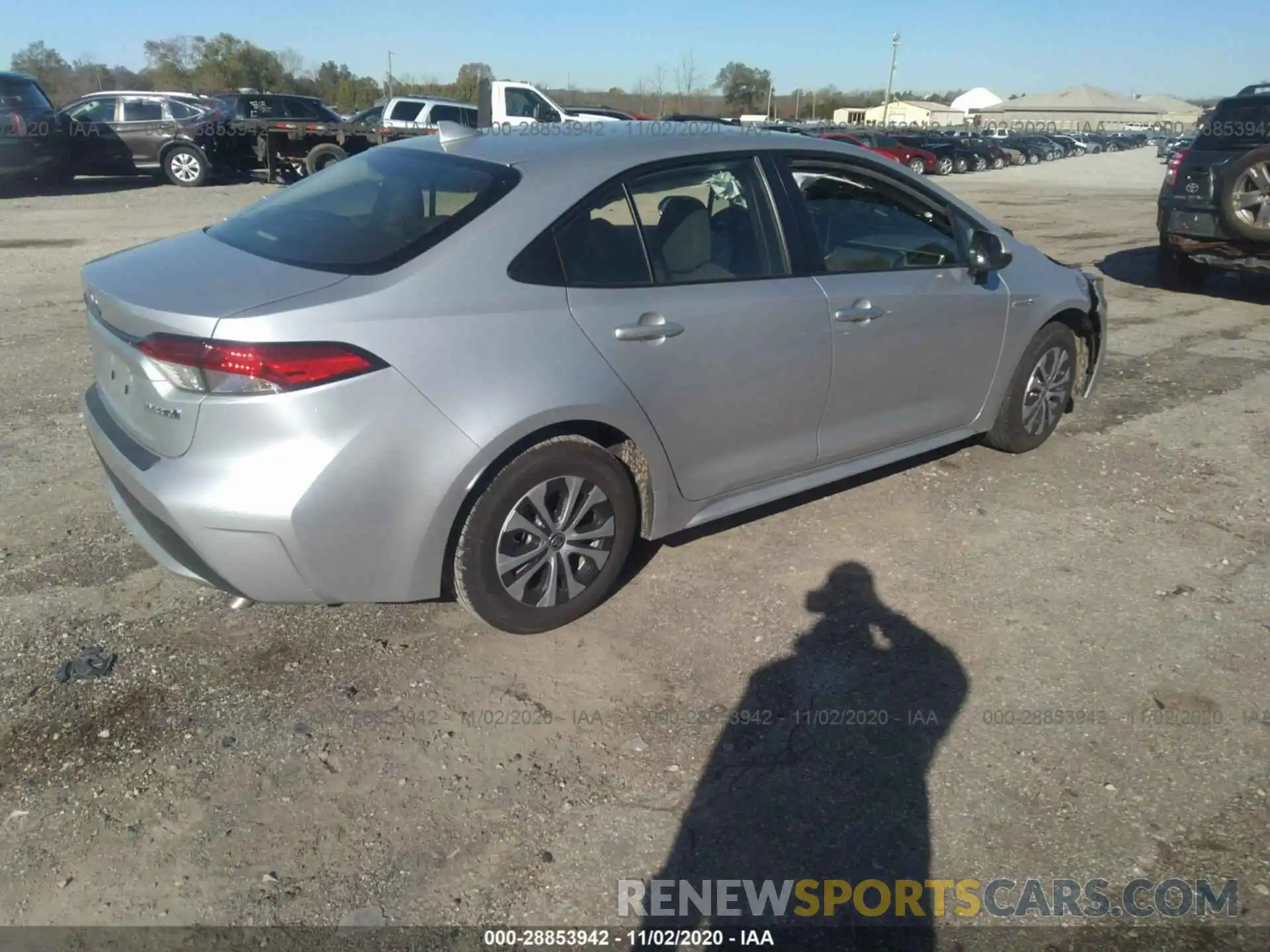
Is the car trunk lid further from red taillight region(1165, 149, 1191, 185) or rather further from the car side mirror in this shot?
red taillight region(1165, 149, 1191, 185)

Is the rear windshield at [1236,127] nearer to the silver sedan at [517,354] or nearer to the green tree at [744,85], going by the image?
the silver sedan at [517,354]

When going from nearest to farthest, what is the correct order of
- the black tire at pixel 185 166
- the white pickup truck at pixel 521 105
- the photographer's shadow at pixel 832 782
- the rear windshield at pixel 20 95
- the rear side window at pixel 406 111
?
the photographer's shadow at pixel 832 782, the rear windshield at pixel 20 95, the black tire at pixel 185 166, the white pickup truck at pixel 521 105, the rear side window at pixel 406 111

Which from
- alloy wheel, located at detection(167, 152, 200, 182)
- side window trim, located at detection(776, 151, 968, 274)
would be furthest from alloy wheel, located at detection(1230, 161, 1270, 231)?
alloy wheel, located at detection(167, 152, 200, 182)

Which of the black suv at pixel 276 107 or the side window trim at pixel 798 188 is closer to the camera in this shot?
the side window trim at pixel 798 188

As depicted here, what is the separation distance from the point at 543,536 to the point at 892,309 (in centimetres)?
181

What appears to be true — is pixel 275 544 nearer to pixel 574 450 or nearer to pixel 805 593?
pixel 574 450

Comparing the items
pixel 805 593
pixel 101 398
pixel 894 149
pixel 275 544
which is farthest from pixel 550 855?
pixel 894 149

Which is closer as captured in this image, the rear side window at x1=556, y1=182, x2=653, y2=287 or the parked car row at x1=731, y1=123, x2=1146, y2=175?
the rear side window at x1=556, y1=182, x2=653, y2=287

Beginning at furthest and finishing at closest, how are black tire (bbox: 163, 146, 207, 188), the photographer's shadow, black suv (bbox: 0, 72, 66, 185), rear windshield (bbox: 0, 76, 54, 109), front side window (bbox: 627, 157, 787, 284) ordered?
black tire (bbox: 163, 146, 207, 188)
black suv (bbox: 0, 72, 66, 185)
rear windshield (bbox: 0, 76, 54, 109)
front side window (bbox: 627, 157, 787, 284)
the photographer's shadow

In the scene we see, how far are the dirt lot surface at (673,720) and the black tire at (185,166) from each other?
15679 mm

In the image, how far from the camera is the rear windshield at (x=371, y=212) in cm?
306

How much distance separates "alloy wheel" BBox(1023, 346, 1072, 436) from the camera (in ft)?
16.2

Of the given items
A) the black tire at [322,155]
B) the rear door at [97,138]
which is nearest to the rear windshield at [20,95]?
the rear door at [97,138]

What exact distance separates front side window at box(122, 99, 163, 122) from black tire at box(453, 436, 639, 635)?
1823 cm
